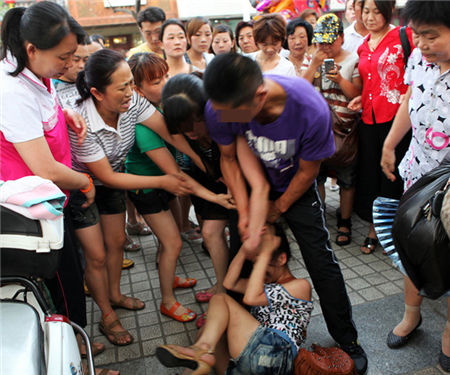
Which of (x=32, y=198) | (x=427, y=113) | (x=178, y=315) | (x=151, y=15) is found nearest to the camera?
(x=32, y=198)

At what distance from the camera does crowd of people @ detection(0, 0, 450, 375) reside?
179cm

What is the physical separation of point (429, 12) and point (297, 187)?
99 centimetres

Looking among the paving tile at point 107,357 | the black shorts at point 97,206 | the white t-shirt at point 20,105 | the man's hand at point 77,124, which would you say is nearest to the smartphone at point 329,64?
the black shorts at point 97,206

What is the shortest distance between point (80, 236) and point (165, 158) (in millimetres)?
691

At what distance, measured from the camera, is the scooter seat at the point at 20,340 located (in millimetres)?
1228

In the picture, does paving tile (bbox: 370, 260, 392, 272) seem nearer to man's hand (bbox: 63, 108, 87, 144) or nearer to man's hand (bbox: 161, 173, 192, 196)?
man's hand (bbox: 161, 173, 192, 196)

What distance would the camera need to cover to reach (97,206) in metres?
2.56

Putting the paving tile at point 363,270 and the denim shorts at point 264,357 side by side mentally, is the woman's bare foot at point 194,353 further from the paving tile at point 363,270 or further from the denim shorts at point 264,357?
the paving tile at point 363,270

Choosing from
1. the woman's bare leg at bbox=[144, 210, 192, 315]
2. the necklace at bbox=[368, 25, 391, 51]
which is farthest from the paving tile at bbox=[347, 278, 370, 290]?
the necklace at bbox=[368, 25, 391, 51]

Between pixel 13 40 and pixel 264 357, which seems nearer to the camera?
pixel 13 40

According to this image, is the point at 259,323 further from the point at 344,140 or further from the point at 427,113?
the point at 344,140

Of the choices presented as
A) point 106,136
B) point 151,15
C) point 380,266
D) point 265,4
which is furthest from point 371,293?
point 265,4

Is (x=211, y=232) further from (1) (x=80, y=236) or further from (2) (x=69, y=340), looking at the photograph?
(2) (x=69, y=340)

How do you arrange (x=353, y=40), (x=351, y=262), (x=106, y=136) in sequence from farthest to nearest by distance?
(x=353, y=40)
(x=351, y=262)
(x=106, y=136)
